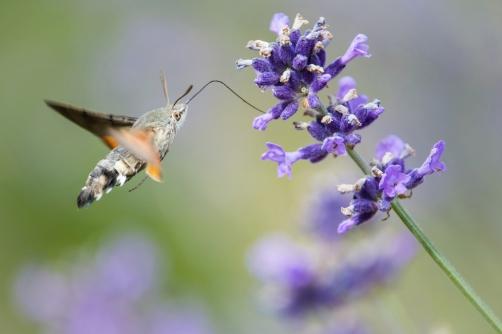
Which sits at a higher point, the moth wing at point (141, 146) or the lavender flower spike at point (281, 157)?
the moth wing at point (141, 146)

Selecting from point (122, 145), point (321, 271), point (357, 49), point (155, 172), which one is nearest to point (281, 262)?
point (321, 271)

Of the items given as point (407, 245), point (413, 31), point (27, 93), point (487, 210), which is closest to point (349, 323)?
point (407, 245)

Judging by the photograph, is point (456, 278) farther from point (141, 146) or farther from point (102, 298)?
point (102, 298)

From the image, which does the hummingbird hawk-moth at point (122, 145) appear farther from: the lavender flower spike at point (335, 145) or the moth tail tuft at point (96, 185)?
the lavender flower spike at point (335, 145)

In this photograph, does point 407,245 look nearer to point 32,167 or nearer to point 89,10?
point 32,167

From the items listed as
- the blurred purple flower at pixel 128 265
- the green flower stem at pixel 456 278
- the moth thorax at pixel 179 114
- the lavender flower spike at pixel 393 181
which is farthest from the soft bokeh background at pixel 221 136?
the green flower stem at pixel 456 278
